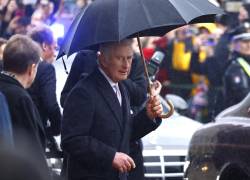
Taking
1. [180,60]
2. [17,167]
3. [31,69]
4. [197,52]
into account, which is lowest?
[180,60]

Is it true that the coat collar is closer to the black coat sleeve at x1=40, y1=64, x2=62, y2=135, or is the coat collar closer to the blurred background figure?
the black coat sleeve at x1=40, y1=64, x2=62, y2=135

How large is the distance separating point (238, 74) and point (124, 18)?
8.00 meters

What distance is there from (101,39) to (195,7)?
0.63 m

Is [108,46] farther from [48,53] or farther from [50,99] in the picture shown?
[48,53]

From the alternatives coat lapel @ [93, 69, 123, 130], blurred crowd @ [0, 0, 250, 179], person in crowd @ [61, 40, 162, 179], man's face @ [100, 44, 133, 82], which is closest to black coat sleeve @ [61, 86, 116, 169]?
person in crowd @ [61, 40, 162, 179]

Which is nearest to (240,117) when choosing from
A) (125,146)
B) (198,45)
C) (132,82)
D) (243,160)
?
(243,160)

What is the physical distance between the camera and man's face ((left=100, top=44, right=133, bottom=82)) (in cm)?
522

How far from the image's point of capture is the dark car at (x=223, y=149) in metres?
6.28

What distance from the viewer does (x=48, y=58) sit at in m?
7.38

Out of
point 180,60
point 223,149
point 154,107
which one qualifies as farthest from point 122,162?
point 180,60

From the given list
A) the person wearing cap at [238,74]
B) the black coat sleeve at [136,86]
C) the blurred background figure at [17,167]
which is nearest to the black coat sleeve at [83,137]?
the black coat sleeve at [136,86]

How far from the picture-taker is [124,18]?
506 centimetres

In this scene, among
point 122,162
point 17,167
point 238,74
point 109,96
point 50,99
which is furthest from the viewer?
point 238,74

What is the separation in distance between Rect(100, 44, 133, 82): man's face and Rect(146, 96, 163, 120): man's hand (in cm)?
22
